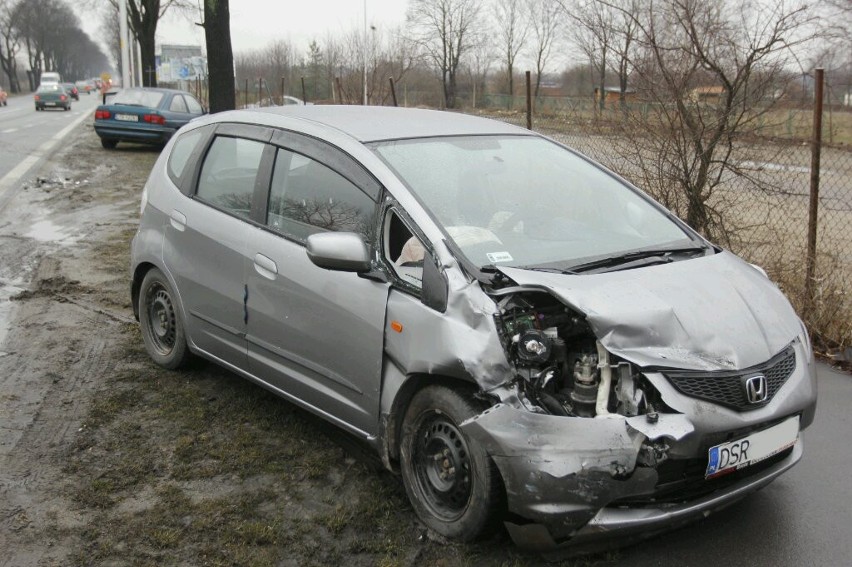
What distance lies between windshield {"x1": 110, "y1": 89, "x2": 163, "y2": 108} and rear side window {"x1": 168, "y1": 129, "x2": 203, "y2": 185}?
49.9 feet

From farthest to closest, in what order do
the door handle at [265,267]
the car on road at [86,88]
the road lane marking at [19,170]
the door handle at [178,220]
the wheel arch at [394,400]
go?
1. the car on road at [86,88]
2. the road lane marking at [19,170]
3. the door handle at [178,220]
4. the door handle at [265,267]
5. the wheel arch at [394,400]

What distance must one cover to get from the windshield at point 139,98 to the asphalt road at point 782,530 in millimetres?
18287

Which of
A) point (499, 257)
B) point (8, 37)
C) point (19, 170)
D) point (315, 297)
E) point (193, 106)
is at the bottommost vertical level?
point (315, 297)

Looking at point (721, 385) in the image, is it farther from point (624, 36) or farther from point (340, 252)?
point (624, 36)

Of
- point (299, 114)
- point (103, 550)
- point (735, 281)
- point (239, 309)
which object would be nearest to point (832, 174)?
point (735, 281)

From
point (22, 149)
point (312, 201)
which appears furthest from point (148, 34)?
point (312, 201)

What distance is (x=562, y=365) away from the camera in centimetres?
315

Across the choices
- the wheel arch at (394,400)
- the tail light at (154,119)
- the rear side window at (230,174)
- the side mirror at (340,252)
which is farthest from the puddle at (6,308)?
the tail light at (154,119)

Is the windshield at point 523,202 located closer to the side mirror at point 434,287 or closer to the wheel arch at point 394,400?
the side mirror at point 434,287

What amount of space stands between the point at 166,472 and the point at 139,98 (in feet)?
57.9

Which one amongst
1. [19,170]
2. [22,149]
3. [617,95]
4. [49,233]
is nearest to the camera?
[617,95]

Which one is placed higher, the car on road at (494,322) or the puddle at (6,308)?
the car on road at (494,322)

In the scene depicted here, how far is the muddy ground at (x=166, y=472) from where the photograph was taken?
3.28 meters

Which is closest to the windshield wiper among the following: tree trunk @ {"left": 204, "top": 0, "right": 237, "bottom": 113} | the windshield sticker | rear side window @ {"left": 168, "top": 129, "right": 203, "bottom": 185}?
the windshield sticker
